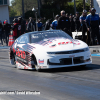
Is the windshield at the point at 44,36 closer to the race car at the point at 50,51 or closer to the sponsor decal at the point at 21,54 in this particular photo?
the race car at the point at 50,51

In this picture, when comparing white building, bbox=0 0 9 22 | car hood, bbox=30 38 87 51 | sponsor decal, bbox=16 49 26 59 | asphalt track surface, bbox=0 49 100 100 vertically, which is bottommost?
asphalt track surface, bbox=0 49 100 100

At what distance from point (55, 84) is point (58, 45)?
2205mm

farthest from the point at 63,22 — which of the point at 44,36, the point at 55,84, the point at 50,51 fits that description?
the point at 55,84

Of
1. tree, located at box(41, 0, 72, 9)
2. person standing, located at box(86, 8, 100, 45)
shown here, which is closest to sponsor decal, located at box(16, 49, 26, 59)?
person standing, located at box(86, 8, 100, 45)

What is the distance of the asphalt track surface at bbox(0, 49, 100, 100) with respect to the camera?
6.06m

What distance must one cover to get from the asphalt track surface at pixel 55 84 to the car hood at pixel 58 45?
68 cm

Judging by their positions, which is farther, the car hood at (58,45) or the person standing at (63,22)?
the person standing at (63,22)

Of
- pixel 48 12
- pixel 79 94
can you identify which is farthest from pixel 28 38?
pixel 48 12

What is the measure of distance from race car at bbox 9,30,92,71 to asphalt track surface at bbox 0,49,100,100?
0.27 meters

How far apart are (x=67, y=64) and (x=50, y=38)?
1259 millimetres

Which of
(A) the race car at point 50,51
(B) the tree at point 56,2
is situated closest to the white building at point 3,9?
(B) the tree at point 56,2

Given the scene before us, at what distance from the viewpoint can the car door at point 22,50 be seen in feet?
33.0

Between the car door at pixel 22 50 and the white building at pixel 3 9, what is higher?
the white building at pixel 3 9

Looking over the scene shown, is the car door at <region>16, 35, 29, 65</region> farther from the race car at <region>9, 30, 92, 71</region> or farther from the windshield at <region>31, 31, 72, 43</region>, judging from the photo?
the windshield at <region>31, 31, 72, 43</region>
